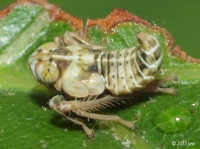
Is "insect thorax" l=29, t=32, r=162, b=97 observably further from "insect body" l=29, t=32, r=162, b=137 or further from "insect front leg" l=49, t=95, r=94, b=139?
"insect front leg" l=49, t=95, r=94, b=139

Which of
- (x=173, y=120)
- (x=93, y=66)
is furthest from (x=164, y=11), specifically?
(x=173, y=120)

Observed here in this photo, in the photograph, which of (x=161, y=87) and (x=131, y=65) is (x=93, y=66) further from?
(x=161, y=87)

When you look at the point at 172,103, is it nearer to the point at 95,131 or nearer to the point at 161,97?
the point at 161,97

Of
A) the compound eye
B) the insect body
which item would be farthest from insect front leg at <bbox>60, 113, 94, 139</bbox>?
the compound eye

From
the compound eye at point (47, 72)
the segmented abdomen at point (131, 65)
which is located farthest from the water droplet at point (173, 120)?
the compound eye at point (47, 72)

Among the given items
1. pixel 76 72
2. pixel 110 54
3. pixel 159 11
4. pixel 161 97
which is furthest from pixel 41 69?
pixel 159 11
